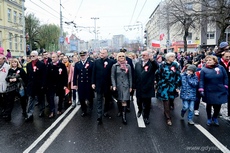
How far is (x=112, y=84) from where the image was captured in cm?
649

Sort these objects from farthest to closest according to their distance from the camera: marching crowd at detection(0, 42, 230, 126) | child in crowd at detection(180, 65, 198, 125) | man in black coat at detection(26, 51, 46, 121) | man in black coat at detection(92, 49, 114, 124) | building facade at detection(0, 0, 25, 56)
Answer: building facade at detection(0, 0, 25, 56)
man in black coat at detection(26, 51, 46, 121)
man in black coat at detection(92, 49, 114, 124)
child in crowd at detection(180, 65, 198, 125)
marching crowd at detection(0, 42, 230, 126)

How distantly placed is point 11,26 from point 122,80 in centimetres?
3032

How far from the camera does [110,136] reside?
5.38 metres

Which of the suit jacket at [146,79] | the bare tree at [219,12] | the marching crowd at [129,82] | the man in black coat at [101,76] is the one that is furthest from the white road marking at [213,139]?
the bare tree at [219,12]

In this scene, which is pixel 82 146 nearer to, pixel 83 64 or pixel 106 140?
pixel 106 140

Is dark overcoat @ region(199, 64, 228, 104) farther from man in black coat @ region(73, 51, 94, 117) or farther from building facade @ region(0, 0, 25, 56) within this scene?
building facade @ region(0, 0, 25, 56)

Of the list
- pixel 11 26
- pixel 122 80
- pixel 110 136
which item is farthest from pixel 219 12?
pixel 11 26

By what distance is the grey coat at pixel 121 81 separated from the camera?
6453mm

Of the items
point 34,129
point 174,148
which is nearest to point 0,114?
point 34,129

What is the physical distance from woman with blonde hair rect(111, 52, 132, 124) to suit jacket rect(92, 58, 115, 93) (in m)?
0.27

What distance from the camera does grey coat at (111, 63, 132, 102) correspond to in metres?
6.45

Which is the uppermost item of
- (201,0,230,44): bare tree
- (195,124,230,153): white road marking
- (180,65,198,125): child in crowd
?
(201,0,230,44): bare tree

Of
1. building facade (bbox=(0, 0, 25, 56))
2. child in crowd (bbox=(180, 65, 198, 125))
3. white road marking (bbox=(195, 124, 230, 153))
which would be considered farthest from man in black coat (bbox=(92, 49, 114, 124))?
building facade (bbox=(0, 0, 25, 56))

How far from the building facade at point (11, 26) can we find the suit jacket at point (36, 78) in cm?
2220
